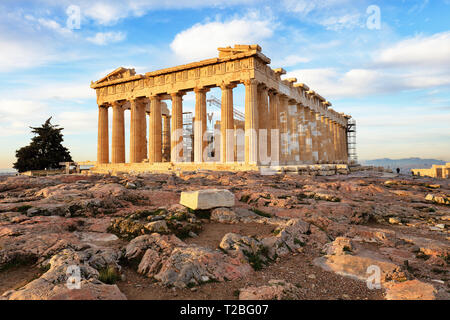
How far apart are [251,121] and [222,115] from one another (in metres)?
2.89

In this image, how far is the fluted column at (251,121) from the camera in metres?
23.6

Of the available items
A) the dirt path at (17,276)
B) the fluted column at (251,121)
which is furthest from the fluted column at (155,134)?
the dirt path at (17,276)

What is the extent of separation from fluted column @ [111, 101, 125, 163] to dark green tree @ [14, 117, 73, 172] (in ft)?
42.5

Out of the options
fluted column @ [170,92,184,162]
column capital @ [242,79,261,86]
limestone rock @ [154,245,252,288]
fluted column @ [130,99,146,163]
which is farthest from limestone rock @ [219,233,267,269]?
fluted column @ [130,99,146,163]

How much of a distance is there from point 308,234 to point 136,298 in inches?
159

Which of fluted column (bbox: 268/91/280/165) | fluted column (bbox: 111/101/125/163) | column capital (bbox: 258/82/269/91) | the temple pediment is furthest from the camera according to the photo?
fluted column (bbox: 111/101/125/163)

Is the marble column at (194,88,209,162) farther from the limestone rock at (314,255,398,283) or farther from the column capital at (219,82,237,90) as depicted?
the limestone rock at (314,255,398,283)

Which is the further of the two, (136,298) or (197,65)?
(197,65)

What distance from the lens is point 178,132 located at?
89.9 ft

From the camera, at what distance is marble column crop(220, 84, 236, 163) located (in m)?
24.5

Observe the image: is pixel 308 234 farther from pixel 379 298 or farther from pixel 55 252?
pixel 55 252

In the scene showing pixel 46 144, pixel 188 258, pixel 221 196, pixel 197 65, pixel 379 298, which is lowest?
pixel 379 298

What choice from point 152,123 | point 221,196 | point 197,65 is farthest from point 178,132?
point 221,196

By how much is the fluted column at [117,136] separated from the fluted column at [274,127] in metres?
18.0
